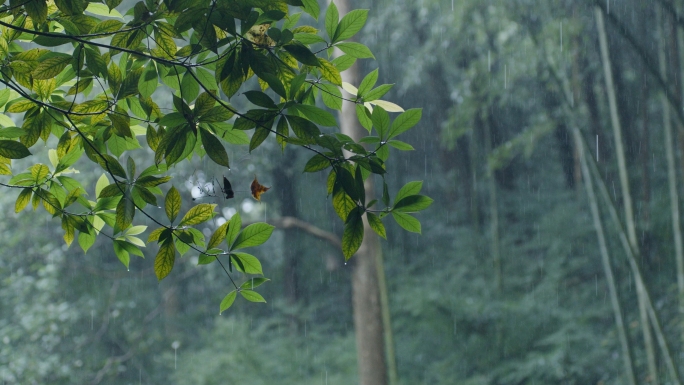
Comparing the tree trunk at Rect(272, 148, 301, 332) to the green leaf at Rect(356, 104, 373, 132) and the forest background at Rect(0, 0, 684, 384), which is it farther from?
the green leaf at Rect(356, 104, 373, 132)

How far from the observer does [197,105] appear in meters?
0.73

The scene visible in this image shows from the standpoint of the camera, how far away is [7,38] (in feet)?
2.85

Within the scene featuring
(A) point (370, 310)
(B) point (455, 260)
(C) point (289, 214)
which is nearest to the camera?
(A) point (370, 310)

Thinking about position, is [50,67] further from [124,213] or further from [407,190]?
[407,190]

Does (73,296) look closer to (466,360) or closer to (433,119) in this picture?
(466,360)

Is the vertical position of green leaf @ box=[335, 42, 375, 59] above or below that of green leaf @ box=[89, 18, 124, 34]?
below

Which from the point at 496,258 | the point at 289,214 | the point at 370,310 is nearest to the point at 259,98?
the point at 370,310

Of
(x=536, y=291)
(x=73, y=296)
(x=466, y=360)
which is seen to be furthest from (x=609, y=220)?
(x=73, y=296)

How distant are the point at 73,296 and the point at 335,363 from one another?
296cm

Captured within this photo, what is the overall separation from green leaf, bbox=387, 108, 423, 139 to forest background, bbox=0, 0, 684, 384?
12.1ft

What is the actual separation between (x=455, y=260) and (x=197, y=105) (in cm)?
657

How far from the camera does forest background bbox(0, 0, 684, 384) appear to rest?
215 inches

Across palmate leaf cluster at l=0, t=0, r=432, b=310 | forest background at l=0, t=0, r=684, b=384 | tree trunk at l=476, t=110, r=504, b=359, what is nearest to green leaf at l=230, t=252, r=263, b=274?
palmate leaf cluster at l=0, t=0, r=432, b=310

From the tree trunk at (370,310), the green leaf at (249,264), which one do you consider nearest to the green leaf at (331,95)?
the green leaf at (249,264)
